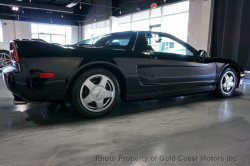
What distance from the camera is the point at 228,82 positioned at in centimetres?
358

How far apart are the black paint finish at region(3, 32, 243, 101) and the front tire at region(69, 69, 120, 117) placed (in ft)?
0.28

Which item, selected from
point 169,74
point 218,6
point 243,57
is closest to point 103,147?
point 169,74

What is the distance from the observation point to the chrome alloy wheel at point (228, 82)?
11.6 feet

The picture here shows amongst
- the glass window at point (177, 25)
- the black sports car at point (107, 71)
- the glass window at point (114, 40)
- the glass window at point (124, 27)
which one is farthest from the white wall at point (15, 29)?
the black sports car at point (107, 71)

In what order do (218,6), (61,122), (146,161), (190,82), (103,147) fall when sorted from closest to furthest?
(146,161), (103,147), (61,122), (190,82), (218,6)

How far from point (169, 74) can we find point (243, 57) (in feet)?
18.7

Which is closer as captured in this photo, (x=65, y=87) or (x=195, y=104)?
(x=65, y=87)

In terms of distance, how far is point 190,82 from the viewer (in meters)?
3.01

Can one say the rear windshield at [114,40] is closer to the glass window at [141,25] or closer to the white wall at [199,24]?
the white wall at [199,24]

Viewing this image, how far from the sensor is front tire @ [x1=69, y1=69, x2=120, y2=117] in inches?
85.3

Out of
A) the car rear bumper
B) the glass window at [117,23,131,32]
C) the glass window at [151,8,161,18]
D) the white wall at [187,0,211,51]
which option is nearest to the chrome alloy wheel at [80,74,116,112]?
the car rear bumper

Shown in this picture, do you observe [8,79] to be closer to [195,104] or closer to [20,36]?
[195,104]

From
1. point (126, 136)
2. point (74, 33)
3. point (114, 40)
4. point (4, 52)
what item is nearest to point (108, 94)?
point (126, 136)

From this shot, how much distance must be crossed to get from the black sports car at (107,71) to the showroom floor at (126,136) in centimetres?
26
